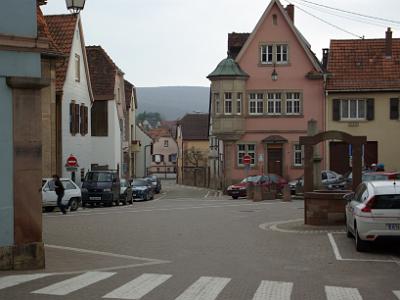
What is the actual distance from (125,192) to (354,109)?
20.0 meters

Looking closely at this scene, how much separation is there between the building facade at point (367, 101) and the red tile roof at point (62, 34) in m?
19.8

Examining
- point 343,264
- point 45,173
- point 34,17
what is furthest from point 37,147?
point 45,173

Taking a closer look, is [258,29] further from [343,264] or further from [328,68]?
[343,264]

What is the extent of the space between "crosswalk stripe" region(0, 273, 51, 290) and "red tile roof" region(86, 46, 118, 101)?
41138 millimetres

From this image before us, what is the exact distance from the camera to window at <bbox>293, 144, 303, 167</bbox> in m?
53.2

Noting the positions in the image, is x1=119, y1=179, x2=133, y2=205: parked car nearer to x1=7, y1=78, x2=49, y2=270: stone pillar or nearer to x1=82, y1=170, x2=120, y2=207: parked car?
x1=82, y1=170, x2=120, y2=207: parked car

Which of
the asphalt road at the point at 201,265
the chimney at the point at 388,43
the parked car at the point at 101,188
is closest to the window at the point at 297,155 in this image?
the chimney at the point at 388,43

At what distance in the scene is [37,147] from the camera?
42.6 feet

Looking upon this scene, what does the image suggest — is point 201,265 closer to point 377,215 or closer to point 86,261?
point 86,261

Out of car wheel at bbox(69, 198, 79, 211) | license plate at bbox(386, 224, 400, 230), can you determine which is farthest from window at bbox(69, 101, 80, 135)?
license plate at bbox(386, 224, 400, 230)

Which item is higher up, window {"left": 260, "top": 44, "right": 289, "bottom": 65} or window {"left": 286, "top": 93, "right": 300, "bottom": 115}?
window {"left": 260, "top": 44, "right": 289, "bottom": 65}

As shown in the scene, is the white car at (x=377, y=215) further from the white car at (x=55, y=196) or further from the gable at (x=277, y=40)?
the gable at (x=277, y=40)

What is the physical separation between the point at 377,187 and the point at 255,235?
495 cm

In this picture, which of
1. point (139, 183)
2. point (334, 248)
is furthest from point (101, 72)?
point (334, 248)
